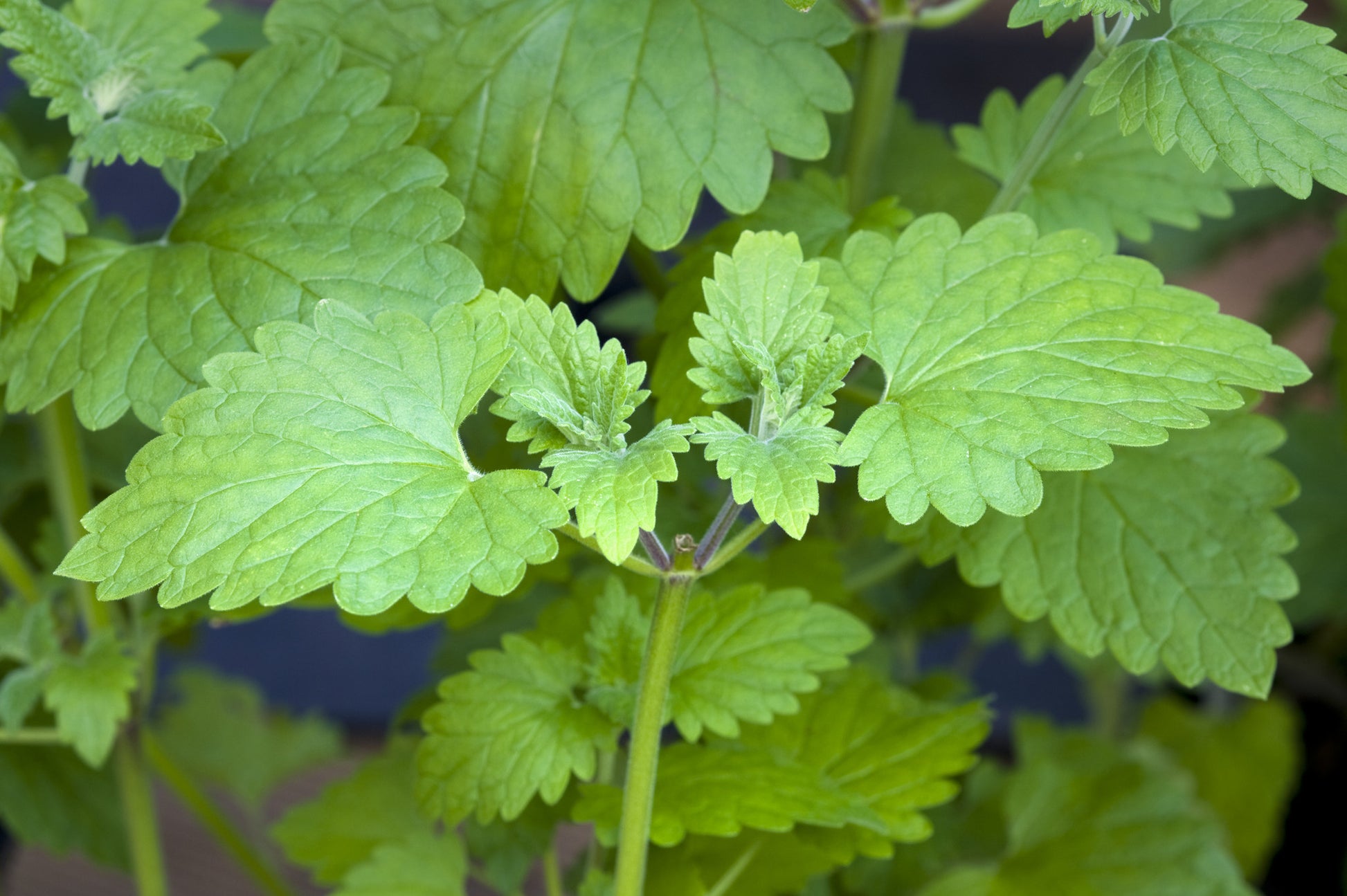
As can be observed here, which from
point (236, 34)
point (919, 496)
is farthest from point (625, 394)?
point (236, 34)

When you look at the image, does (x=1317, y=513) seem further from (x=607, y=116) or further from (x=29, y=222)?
(x=29, y=222)

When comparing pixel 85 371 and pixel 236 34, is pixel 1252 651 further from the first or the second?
pixel 236 34

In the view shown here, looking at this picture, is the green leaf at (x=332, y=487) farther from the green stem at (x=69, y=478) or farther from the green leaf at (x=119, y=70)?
the green stem at (x=69, y=478)

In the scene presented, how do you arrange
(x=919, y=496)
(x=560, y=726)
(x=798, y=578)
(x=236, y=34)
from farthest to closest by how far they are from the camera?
1. (x=236, y=34)
2. (x=798, y=578)
3. (x=560, y=726)
4. (x=919, y=496)

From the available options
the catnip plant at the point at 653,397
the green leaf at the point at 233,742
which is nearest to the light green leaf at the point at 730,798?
the catnip plant at the point at 653,397

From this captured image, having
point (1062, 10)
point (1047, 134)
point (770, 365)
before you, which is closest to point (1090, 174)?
point (1047, 134)

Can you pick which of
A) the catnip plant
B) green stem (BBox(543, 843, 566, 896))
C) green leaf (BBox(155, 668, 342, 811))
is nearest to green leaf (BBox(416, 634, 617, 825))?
the catnip plant
